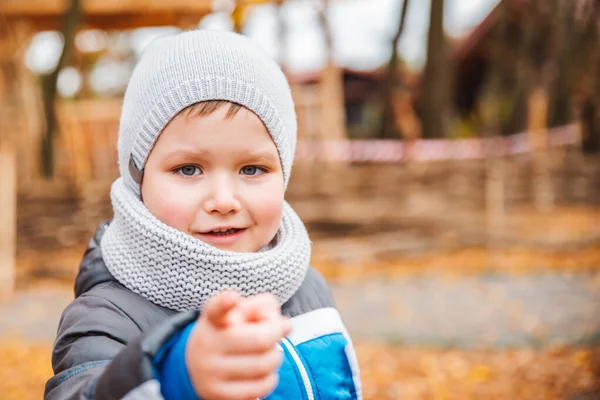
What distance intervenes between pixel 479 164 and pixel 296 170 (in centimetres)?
239

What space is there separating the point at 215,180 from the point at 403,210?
22.0ft

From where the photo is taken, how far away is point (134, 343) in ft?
2.85

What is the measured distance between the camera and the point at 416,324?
5172 mm

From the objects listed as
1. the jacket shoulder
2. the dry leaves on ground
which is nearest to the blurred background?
the dry leaves on ground

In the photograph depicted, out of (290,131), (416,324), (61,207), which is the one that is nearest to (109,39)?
(61,207)

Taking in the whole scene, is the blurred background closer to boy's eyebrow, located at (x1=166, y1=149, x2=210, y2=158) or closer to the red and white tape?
the red and white tape

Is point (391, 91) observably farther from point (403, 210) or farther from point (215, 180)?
point (215, 180)

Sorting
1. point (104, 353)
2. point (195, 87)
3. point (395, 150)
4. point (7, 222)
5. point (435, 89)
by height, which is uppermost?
point (195, 87)

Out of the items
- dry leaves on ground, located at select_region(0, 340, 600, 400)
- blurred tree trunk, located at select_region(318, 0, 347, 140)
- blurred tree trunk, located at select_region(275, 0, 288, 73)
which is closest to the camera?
dry leaves on ground, located at select_region(0, 340, 600, 400)

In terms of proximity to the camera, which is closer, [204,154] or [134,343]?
[134,343]

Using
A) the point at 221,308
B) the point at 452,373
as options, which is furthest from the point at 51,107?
the point at 221,308

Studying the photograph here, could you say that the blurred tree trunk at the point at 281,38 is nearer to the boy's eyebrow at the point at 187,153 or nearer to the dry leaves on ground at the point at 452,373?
the dry leaves on ground at the point at 452,373

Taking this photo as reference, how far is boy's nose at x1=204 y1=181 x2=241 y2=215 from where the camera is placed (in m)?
1.25

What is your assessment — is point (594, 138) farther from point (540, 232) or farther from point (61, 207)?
point (61, 207)
